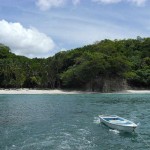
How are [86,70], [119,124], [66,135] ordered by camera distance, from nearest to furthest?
[66,135], [119,124], [86,70]

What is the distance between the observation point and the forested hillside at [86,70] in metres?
113

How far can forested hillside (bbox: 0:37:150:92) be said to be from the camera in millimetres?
113188

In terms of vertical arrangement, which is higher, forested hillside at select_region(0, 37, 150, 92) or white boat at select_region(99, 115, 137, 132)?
forested hillside at select_region(0, 37, 150, 92)

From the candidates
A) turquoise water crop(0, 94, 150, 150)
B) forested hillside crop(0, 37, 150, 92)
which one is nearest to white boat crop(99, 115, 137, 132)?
turquoise water crop(0, 94, 150, 150)

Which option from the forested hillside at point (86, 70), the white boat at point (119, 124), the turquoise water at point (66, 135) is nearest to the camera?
the turquoise water at point (66, 135)

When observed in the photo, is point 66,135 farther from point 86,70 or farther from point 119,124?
point 86,70

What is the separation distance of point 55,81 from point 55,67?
215 inches

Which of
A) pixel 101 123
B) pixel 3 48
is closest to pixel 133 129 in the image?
pixel 101 123

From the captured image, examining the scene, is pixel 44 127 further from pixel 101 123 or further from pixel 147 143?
pixel 147 143

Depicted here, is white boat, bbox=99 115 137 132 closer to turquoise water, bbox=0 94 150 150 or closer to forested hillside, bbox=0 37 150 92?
turquoise water, bbox=0 94 150 150

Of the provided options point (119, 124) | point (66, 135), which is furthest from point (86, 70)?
point (66, 135)

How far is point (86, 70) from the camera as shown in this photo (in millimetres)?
111812

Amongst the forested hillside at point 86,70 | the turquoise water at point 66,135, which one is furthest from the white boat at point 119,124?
the forested hillside at point 86,70

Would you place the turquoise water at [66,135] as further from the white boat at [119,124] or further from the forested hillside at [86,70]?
the forested hillside at [86,70]
